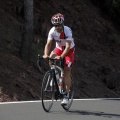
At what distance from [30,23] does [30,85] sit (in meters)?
2.81

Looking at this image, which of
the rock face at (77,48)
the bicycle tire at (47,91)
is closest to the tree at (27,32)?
the rock face at (77,48)

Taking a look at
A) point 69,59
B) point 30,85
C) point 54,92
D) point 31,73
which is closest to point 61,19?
point 69,59

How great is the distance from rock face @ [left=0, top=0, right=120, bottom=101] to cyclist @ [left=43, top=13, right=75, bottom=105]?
300 cm

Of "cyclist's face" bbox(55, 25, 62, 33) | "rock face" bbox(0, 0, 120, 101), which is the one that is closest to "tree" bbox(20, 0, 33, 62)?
"rock face" bbox(0, 0, 120, 101)

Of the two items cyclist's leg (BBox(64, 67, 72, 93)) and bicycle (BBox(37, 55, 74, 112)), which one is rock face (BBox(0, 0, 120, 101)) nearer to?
cyclist's leg (BBox(64, 67, 72, 93))

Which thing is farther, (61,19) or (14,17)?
(14,17)

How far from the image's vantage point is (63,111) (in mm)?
10055

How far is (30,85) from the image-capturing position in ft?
48.7

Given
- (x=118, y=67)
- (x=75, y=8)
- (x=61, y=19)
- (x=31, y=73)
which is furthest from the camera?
(x=75, y=8)

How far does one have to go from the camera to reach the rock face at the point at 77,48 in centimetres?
1482

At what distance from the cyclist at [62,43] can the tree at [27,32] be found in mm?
6736

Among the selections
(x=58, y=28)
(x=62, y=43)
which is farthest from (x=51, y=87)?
(x=58, y=28)

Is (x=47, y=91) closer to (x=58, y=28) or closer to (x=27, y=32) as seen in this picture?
(x=58, y=28)

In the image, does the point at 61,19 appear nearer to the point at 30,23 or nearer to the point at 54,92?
the point at 54,92
